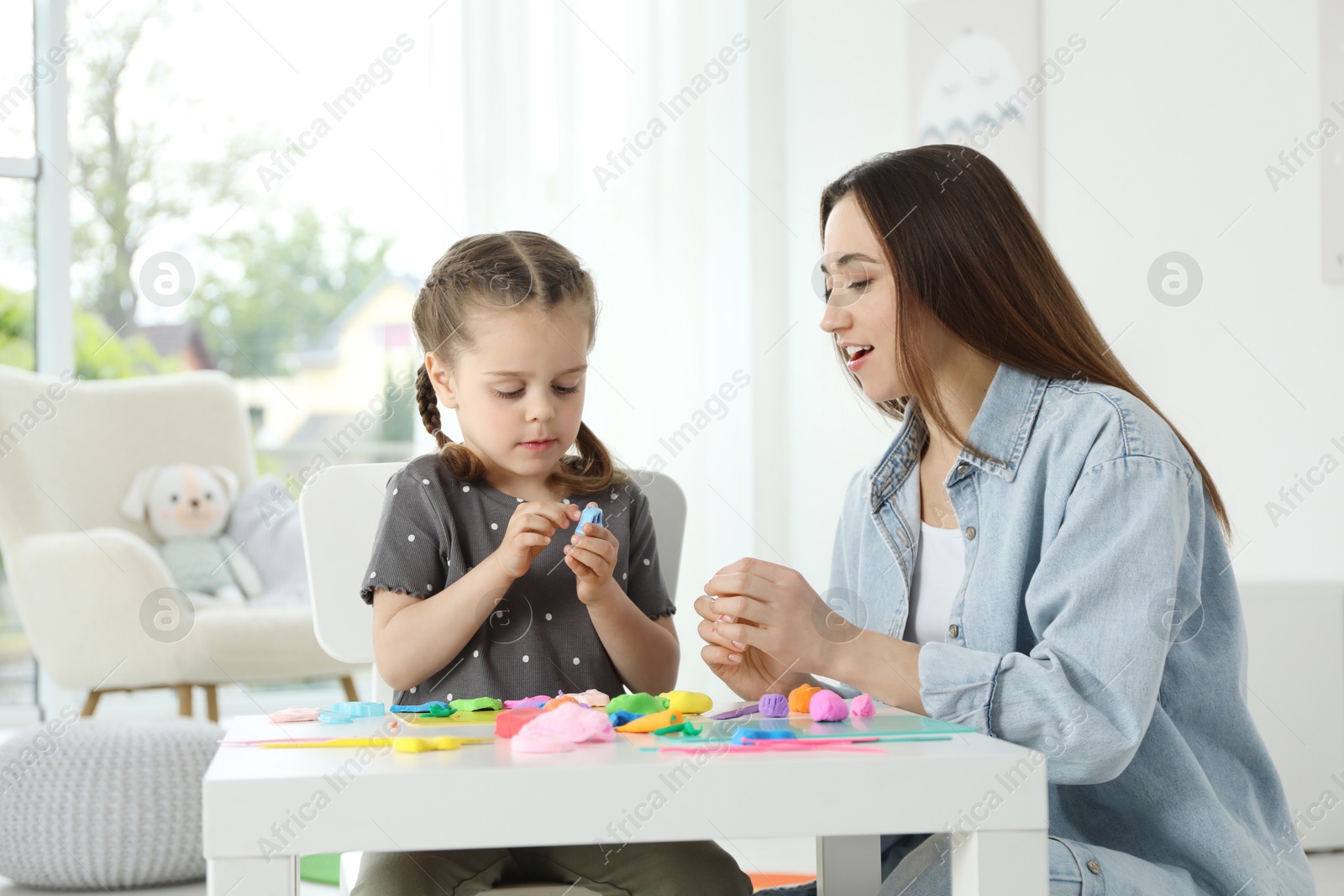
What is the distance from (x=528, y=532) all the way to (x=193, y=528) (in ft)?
7.57

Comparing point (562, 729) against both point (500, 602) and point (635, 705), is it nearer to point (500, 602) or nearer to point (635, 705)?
point (635, 705)

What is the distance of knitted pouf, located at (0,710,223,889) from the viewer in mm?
1795

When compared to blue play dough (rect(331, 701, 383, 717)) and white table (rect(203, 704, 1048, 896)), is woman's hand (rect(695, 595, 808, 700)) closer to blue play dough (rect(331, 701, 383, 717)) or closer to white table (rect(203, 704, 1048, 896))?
blue play dough (rect(331, 701, 383, 717))

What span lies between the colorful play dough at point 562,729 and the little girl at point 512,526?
33 cm

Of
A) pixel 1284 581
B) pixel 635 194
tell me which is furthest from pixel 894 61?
pixel 1284 581

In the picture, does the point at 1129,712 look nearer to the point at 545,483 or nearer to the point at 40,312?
the point at 545,483

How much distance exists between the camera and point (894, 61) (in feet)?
10.0

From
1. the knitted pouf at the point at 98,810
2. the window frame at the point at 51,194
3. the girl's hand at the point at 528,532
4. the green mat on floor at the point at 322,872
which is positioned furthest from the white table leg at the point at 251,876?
the window frame at the point at 51,194

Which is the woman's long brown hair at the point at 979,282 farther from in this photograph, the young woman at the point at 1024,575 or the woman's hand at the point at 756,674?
the woman's hand at the point at 756,674

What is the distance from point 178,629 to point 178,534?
46 cm

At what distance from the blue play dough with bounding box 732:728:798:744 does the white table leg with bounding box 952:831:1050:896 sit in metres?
0.12

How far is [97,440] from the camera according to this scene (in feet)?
9.87

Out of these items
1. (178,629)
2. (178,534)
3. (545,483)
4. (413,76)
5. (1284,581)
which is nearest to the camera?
(545,483)

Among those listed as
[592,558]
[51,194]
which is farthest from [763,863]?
[51,194]
